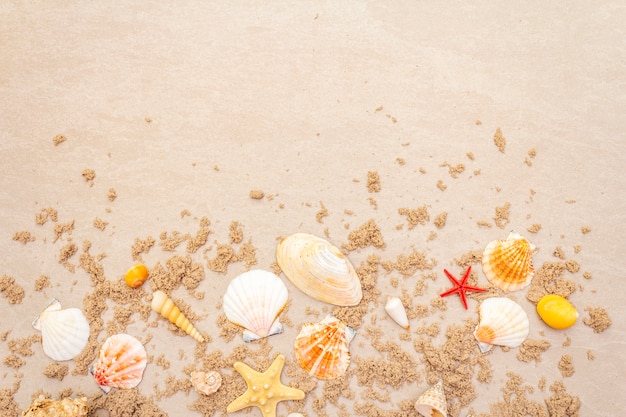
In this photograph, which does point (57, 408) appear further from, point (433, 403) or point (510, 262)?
point (510, 262)

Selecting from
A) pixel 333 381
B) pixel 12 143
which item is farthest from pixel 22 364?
pixel 333 381

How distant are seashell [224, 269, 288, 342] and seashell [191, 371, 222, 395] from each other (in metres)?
0.20

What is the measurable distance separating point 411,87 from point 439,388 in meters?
Result: 1.36

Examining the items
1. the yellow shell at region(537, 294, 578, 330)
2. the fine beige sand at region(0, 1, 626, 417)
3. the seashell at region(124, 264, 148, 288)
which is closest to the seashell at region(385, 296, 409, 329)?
the fine beige sand at region(0, 1, 626, 417)

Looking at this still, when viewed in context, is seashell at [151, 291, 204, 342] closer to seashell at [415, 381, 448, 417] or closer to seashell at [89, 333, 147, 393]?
seashell at [89, 333, 147, 393]

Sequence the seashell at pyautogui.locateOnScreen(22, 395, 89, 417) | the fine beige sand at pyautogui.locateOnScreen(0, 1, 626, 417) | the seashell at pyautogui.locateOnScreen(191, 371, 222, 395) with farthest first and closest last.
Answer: the fine beige sand at pyautogui.locateOnScreen(0, 1, 626, 417)
the seashell at pyautogui.locateOnScreen(191, 371, 222, 395)
the seashell at pyautogui.locateOnScreen(22, 395, 89, 417)

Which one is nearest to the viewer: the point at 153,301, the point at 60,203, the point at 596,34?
the point at 153,301

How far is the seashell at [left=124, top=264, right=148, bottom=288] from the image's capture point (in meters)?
2.07

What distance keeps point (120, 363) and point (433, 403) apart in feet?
4.37

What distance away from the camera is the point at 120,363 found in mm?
2031

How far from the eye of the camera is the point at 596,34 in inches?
91.1

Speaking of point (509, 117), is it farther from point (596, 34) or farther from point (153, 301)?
point (153, 301)

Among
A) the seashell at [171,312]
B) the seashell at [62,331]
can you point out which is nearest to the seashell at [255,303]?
the seashell at [171,312]

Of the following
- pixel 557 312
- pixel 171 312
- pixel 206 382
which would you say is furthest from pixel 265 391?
pixel 557 312
